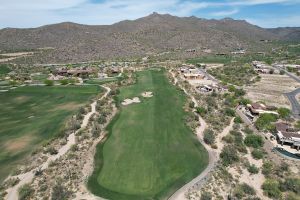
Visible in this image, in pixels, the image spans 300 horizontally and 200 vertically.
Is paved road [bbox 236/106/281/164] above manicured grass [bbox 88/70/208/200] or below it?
below

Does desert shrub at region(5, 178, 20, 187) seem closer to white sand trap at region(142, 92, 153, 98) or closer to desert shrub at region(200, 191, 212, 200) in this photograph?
desert shrub at region(200, 191, 212, 200)

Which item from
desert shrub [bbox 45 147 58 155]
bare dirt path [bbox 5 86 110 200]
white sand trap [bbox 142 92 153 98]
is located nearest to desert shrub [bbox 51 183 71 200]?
bare dirt path [bbox 5 86 110 200]

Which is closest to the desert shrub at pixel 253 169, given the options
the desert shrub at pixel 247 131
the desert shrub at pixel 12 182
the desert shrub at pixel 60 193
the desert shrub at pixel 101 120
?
the desert shrub at pixel 247 131

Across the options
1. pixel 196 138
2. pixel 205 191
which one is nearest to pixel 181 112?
pixel 196 138

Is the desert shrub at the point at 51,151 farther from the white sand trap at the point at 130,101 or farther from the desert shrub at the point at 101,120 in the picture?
the white sand trap at the point at 130,101

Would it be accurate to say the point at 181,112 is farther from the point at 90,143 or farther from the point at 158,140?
the point at 90,143

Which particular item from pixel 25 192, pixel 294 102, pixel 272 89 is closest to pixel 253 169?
pixel 25 192
